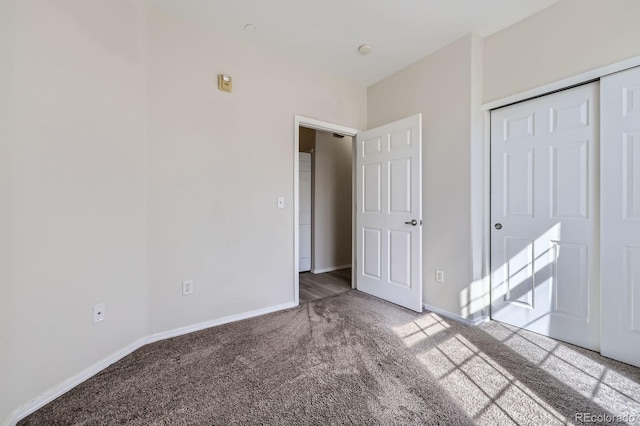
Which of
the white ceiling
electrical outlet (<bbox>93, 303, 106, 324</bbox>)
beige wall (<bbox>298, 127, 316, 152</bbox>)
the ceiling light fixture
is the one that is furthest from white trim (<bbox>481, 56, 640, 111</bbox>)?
electrical outlet (<bbox>93, 303, 106, 324</bbox>)

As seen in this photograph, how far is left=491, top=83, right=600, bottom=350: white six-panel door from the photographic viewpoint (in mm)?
1882

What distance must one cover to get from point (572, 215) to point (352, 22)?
2306 millimetres

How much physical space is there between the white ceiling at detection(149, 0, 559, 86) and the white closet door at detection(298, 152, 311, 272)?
Result: 5.78 feet

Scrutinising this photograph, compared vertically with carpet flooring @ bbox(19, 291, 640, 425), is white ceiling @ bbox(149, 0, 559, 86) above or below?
above

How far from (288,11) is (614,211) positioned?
274cm

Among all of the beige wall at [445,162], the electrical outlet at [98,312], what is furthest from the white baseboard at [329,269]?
the electrical outlet at [98,312]

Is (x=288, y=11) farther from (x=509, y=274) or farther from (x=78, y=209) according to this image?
(x=509, y=274)

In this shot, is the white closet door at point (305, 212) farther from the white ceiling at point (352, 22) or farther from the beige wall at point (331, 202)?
the white ceiling at point (352, 22)

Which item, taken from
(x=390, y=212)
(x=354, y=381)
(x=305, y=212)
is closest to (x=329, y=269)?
(x=305, y=212)

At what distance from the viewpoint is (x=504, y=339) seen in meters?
2.04

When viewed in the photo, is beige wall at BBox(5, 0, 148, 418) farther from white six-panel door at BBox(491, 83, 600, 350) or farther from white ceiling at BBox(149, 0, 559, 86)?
white six-panel door at BBox(491, 83, 600, 350)

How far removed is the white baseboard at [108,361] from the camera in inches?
51.3

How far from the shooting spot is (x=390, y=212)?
2840 millimetres

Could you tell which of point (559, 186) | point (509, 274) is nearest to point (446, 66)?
point (559, 186)
